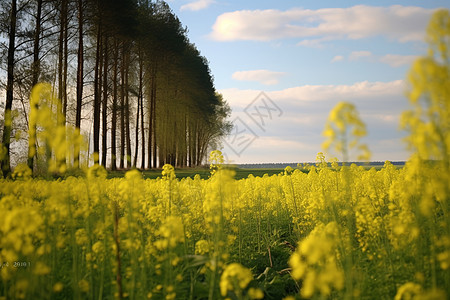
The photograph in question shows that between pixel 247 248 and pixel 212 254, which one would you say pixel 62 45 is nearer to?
pixel 247 248

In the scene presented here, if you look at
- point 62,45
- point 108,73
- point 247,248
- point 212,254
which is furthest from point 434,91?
point 108,73

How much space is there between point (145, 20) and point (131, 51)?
2.38 metres

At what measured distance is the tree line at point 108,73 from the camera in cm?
1341

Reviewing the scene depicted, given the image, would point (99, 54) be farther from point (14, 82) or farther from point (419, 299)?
point (419, 299)

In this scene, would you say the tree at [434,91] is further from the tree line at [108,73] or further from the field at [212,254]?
the tree line at [108,73]

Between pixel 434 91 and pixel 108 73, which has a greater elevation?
pixel 108 73

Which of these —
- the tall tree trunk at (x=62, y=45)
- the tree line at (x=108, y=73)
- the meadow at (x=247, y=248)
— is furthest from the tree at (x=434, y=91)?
the tall tree trunk at (x=62, y=45)

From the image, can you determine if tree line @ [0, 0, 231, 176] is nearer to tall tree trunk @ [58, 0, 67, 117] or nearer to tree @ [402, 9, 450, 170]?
tall tree trunk @ [58, 0, 67, 117]

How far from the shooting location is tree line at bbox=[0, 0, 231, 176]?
13414mm

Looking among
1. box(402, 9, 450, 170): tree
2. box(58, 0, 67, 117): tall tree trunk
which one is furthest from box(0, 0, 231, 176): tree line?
box(402, 9, 450, 170): tree

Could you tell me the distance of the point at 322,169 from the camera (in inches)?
296

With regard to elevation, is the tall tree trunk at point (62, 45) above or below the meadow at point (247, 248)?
above

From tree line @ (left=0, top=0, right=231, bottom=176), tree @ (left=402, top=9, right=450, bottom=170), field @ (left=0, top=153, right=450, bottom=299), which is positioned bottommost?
field @ (left=0, top=153, right=450, bottom=299)

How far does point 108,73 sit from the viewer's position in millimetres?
21969
